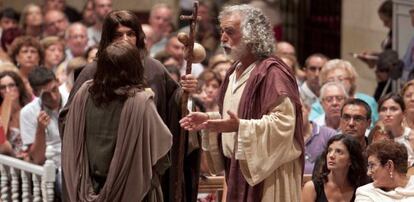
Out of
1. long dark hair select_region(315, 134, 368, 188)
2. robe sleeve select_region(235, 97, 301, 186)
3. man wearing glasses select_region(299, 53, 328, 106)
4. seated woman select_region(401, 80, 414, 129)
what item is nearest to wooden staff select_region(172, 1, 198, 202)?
robe sleeve select_region(235, 97, 301, 186)

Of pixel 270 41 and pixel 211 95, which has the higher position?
pixel 270 41

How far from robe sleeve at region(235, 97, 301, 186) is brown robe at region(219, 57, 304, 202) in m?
0.06

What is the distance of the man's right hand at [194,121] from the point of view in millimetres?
9187

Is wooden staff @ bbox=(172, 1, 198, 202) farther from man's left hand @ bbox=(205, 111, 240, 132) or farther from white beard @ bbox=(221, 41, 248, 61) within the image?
man's left hand @ bbox=(205, 111, 240, 132)

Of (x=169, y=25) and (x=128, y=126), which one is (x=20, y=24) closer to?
(x=169, y=25)

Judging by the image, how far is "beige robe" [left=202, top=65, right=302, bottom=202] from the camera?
940 centimetres

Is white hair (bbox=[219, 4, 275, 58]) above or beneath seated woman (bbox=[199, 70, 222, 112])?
above

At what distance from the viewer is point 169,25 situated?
55.8ft

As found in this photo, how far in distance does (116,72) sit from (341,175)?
79.0 inches

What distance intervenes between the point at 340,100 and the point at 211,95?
4.57 feet

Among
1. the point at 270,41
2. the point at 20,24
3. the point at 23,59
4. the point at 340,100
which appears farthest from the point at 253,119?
the point at 20,24

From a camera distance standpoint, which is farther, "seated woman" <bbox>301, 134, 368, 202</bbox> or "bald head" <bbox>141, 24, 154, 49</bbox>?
"bald head" <bbox>141, 24, 154, 49</bbox>

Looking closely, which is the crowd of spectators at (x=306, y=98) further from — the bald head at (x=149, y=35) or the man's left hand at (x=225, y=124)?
the man's left hand at (x=225, y=124)

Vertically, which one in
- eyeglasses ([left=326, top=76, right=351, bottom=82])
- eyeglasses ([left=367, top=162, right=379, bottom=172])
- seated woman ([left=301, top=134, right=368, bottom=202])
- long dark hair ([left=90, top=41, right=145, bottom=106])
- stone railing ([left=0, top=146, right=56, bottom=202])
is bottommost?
stone railing ([left=0, top=146, right=56, bottom=202])
